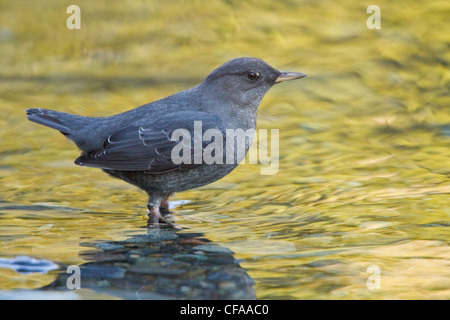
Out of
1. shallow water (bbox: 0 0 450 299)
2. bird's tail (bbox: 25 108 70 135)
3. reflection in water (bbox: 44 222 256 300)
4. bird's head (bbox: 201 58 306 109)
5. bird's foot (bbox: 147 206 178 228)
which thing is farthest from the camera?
bird's tail (bbox: 25 108 70 135)

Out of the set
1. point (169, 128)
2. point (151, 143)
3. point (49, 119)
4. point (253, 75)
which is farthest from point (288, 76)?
point (49, 119)

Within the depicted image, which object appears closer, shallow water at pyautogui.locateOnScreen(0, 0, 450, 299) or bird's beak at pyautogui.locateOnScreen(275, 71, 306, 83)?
shallow water at pyautogui.locateOnScreen(0, 0, 450, 299)

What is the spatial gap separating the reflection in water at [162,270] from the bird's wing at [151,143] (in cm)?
65

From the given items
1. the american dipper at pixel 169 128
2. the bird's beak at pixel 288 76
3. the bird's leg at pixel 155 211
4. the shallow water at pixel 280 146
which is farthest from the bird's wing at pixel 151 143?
the bird's beak at pixel 288 76

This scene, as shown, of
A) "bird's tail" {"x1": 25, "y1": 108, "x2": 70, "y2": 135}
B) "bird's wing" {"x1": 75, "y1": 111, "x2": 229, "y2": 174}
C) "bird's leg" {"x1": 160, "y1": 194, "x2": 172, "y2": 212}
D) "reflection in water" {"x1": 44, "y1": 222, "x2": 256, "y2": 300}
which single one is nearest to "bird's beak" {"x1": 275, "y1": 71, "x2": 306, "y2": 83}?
"bird's wing" {"x1": 75, "y1": 111, "x2": 229, "y2": 174}

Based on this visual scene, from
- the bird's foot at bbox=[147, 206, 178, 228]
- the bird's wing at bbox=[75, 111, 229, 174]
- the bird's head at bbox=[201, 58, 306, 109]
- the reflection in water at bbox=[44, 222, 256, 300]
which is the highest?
the bird's head at bbox=[201, 58, 306, 109]

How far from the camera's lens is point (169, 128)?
A: 5.36 m

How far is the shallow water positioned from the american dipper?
0.93 feet

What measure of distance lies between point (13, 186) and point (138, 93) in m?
2.78

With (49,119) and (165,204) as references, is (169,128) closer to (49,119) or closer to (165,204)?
(165,204)

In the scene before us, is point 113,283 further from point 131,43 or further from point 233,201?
point 131,43

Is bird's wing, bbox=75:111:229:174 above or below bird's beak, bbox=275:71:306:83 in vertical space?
below

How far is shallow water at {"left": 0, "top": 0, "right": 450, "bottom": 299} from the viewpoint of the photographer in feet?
Result: 14.3

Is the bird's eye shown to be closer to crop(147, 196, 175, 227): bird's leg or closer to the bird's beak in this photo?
the bird's beak
